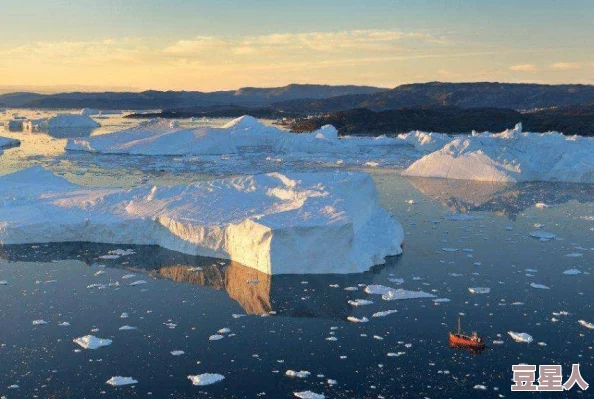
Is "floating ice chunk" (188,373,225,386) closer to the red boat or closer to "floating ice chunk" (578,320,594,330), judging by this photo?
the red boat

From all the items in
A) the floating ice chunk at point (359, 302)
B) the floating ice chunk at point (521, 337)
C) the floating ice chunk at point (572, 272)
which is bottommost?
the floating ice chunk at point (359, 302)

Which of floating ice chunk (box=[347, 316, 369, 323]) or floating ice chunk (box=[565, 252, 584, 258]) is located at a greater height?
floating ice chunk (box=[565, 252, 584, 258])

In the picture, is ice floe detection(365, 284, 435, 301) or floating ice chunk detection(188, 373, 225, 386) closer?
floating ice chunk detection(188, 373, 225, 386)

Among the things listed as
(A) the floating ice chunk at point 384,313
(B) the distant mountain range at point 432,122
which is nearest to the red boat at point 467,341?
(A) the floating ice chunk at point 384,313

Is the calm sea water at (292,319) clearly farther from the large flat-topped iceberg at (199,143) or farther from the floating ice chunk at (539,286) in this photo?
the large flat-topped iceberg at (199,143)

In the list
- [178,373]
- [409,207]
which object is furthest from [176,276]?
[409,207]

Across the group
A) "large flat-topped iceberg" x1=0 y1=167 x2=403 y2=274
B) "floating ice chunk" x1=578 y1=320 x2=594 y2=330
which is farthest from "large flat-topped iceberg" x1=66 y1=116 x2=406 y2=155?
"floating ice chunk" x1=578 y1=320 x2=594 y2=330

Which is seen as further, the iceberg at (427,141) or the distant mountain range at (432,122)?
the distant mountain range at (432,122)

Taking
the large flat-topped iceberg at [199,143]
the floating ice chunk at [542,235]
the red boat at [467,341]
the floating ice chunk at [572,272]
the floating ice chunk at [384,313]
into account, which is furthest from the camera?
the large flat-topped iceberg at [199,143]
